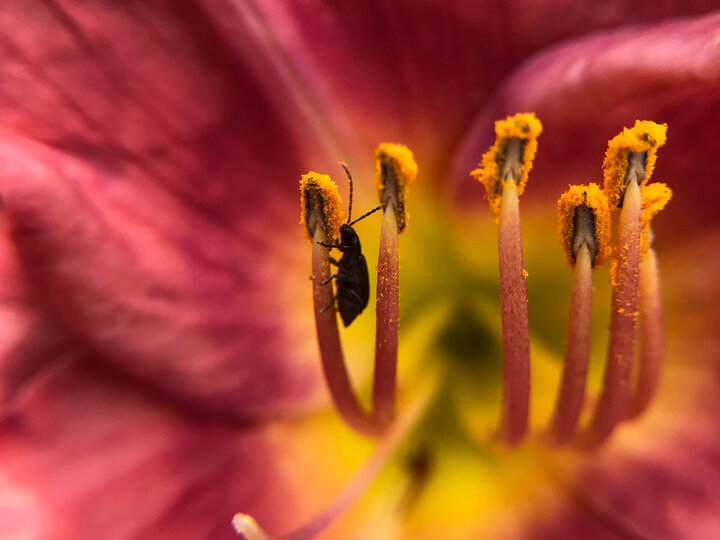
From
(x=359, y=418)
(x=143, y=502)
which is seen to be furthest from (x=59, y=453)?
(x=359, y=418)

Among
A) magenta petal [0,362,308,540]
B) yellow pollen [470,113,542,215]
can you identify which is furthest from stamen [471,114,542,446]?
magenta petal [0,362,308,540]

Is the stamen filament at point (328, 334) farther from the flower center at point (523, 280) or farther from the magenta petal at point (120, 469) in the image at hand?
the magenta petal at point (120, 469)

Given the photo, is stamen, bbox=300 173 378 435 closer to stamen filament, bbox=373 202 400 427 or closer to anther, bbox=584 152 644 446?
stamen filament, bbox=373 202 400 427

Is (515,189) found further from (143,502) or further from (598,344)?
(143,502)

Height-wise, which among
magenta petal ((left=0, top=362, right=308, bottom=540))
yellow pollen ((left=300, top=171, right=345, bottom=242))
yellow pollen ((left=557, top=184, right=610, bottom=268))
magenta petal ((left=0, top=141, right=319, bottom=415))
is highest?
yellow pollen ((left=557, top=184, right=610, bottom=268))

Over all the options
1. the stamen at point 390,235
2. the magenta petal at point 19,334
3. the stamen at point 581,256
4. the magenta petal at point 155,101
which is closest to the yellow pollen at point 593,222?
the stamen at point 581,256

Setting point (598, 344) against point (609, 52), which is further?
point (598, 344)
